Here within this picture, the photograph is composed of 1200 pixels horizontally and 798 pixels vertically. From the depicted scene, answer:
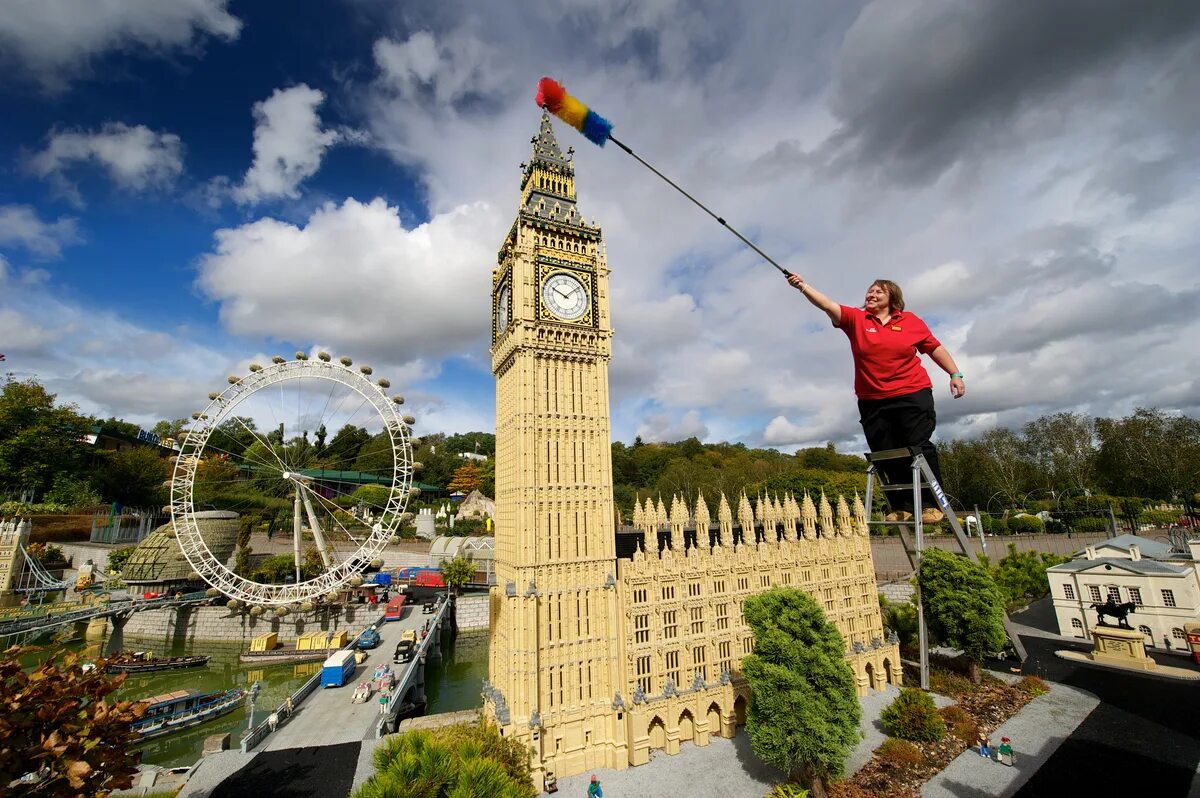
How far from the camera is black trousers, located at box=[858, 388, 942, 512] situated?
43.2 feet

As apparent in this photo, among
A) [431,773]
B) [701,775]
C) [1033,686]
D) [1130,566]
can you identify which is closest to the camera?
[431,773]

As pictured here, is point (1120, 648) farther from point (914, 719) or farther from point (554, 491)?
point (554, 491)

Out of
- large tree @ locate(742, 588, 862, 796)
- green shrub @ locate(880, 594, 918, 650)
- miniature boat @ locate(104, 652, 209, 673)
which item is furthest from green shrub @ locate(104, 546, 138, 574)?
green shrub @ locate(880, 594, 918, 650)

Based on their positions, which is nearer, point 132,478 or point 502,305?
point 502,305

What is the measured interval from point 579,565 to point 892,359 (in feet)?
68.6

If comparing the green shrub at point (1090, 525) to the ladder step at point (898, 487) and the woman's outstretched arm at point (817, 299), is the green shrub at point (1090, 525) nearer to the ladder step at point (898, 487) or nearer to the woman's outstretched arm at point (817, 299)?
the ladder step at point (898, 487)

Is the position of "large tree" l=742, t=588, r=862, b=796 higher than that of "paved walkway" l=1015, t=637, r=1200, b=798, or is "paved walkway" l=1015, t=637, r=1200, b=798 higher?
"large tree" l=742, t=588, r=862, b=796

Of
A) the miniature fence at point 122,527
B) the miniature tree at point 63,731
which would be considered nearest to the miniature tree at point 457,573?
the miniature fence at point 122,527

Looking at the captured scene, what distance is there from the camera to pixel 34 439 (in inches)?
2869

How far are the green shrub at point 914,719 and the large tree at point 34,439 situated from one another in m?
104

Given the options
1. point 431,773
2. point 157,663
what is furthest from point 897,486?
point 157,663

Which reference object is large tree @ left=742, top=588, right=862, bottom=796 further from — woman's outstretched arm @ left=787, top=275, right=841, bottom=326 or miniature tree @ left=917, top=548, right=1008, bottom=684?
woman's outstretched arm @ left=787, top=275, right=841, bottom=326

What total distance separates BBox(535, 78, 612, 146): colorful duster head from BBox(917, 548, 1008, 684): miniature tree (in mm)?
33177

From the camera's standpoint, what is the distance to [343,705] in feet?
121
